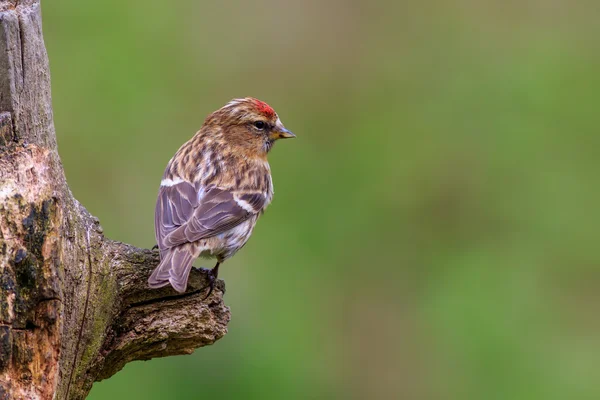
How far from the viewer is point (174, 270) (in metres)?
5.20

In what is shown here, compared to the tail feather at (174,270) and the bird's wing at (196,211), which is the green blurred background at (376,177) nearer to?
the bird's wing at (196,211)

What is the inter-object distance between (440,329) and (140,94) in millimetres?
3790

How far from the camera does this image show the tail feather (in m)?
5.02

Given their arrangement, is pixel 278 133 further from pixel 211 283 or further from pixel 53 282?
pixel 53 282

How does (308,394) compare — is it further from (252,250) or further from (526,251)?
(526,251)

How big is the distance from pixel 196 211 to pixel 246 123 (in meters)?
1.25

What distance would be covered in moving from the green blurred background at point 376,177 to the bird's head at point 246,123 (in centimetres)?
165

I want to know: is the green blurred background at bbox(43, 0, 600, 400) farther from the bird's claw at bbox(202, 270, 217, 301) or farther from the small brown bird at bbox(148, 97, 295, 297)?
the bird's claw at bbox(202, 270, 217, 301)

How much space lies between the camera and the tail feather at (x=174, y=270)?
5016mm

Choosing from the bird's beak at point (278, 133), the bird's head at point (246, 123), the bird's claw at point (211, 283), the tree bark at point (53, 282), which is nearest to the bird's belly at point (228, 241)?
the bird's claw at point (211, 283)

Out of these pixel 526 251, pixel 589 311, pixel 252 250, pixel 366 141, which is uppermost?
pixel 366 141

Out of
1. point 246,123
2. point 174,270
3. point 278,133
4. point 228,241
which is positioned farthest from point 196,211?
point 278,133

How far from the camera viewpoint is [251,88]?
1034 centimetres

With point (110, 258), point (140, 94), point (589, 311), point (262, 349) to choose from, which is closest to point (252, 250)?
point (262, 349)
